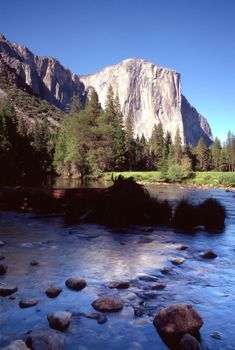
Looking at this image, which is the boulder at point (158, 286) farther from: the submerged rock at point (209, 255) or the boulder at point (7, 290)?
the submerged rock at point (209, 255)

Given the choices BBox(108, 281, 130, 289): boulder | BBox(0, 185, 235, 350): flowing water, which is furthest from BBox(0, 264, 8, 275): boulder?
BBox(108, 281, 130, 289): boulder

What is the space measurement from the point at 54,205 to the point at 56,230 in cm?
580

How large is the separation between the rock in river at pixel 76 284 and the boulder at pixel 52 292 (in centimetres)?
40

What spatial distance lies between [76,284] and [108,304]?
1.13m

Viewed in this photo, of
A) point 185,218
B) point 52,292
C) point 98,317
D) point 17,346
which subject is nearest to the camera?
point 17,346

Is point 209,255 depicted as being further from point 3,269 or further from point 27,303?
point 27,303

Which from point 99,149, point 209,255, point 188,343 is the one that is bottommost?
point 209,255

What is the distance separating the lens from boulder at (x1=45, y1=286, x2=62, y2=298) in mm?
5801

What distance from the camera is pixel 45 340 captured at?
4031 millimetres

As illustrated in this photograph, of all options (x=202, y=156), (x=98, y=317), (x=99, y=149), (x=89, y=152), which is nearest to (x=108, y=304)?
(x=98, y=317)

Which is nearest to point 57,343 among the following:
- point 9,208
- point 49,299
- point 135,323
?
point 135,323

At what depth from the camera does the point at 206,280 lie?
691 cm

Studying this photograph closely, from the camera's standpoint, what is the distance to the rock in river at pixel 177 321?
4.47m

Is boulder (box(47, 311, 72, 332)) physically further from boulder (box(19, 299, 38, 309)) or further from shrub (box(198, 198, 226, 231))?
shrub (box(198, 198, 226, 231))
